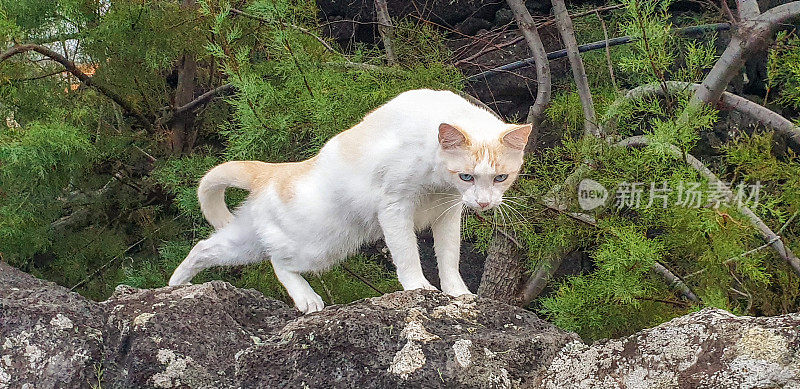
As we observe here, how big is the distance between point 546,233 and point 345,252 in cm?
83

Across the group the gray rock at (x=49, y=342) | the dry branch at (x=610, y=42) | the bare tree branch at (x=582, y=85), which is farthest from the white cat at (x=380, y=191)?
the dry branch at (x=610, y=42)

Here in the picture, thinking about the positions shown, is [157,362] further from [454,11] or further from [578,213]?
[454,11]

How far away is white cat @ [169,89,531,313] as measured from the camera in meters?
1.82

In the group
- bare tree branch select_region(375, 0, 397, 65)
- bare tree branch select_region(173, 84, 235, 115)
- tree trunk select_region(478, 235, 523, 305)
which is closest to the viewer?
tree trunk select_region(478, 235, 523, 305)

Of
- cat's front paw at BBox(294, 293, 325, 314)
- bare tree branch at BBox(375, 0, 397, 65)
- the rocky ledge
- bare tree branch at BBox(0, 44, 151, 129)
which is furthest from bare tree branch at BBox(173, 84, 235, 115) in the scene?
the rocky ledge

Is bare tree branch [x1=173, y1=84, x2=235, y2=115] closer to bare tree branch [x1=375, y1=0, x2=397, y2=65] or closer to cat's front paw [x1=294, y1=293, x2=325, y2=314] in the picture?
bare tree branch [x1=375, y1=0, x2=397, y2=65]

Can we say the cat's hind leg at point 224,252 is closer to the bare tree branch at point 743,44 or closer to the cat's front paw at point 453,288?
the cat's front paw at point 453,288

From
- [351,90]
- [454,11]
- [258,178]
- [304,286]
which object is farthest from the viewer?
[454,11]

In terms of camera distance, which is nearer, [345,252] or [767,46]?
[345,252]

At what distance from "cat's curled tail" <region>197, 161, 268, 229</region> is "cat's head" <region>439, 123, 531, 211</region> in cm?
73

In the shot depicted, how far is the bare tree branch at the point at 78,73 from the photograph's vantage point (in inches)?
115

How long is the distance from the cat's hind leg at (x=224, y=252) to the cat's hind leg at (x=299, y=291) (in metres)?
0.13

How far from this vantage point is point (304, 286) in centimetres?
216

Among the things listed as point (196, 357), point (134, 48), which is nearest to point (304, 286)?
point (196, 357)
